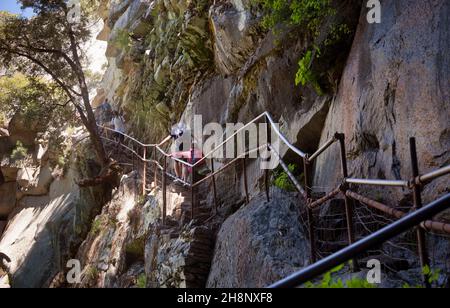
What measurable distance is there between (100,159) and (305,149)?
1007 cm

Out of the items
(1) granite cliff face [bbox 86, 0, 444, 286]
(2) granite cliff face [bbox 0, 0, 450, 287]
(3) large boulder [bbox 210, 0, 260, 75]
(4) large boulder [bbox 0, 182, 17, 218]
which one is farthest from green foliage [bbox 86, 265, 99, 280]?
(4) large boulder [bbox 0, 182, 17, 218]

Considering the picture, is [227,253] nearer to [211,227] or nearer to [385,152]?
[211,227]

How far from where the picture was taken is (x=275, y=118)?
32.0 ft

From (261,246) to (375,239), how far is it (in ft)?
11.9

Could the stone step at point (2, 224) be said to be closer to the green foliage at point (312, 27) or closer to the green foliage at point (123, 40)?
the green foliage at point (123, 40)

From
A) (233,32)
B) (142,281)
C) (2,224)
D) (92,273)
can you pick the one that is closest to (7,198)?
(2,224)

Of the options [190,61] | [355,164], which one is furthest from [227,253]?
[190,61]

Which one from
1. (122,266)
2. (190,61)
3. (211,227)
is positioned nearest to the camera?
(211,227)

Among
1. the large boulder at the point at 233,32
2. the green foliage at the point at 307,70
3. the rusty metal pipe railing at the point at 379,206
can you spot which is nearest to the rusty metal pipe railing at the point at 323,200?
the rusty metal pipe railing at the point at 379,206

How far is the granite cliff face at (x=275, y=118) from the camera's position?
5.20 metres

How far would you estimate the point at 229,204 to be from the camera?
30.1 feet

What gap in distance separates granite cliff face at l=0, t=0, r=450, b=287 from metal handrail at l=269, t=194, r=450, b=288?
219 centimetres

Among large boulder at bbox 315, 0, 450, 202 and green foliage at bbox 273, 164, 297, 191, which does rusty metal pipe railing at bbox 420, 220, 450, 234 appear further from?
green foliage at bbox 273, 164, 297, 191

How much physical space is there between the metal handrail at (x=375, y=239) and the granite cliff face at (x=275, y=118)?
2.19 m
